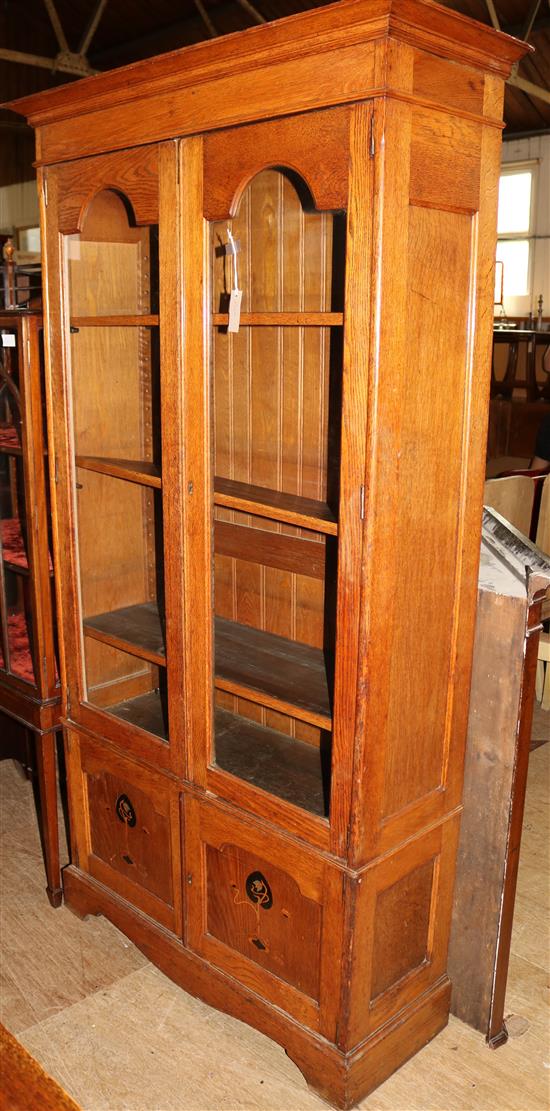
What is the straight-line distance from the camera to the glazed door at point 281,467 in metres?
1.52

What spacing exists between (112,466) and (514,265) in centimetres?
932

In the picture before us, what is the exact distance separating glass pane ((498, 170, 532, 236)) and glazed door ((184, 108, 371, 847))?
29.2 feet

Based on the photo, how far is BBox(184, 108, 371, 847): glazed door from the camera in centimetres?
152

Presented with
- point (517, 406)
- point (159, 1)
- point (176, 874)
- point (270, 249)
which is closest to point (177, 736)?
point (176, 874)

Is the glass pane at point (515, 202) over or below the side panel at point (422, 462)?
over

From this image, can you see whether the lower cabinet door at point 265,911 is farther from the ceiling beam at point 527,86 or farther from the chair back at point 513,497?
the ceiling beam at point 527,86

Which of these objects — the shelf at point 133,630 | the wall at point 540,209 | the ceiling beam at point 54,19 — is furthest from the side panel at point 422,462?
the wall at point 540,209

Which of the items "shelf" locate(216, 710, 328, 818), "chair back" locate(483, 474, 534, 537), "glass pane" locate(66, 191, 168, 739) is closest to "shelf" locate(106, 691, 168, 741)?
"glass pane" locate(66, 191, 168, 739)

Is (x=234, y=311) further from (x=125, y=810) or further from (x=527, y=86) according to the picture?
(x=527, y=86)

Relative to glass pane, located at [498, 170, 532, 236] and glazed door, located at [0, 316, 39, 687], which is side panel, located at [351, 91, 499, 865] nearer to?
glazed door, located at [0, 316, 39, 687]

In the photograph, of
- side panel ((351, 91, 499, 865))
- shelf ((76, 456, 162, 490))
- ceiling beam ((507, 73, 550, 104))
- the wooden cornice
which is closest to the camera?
the wooden cornice

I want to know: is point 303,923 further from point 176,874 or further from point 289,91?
point 289,91

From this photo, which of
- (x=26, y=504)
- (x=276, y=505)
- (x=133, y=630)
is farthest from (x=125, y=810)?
(x=276, y=505)

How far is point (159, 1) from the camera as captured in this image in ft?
30.5
